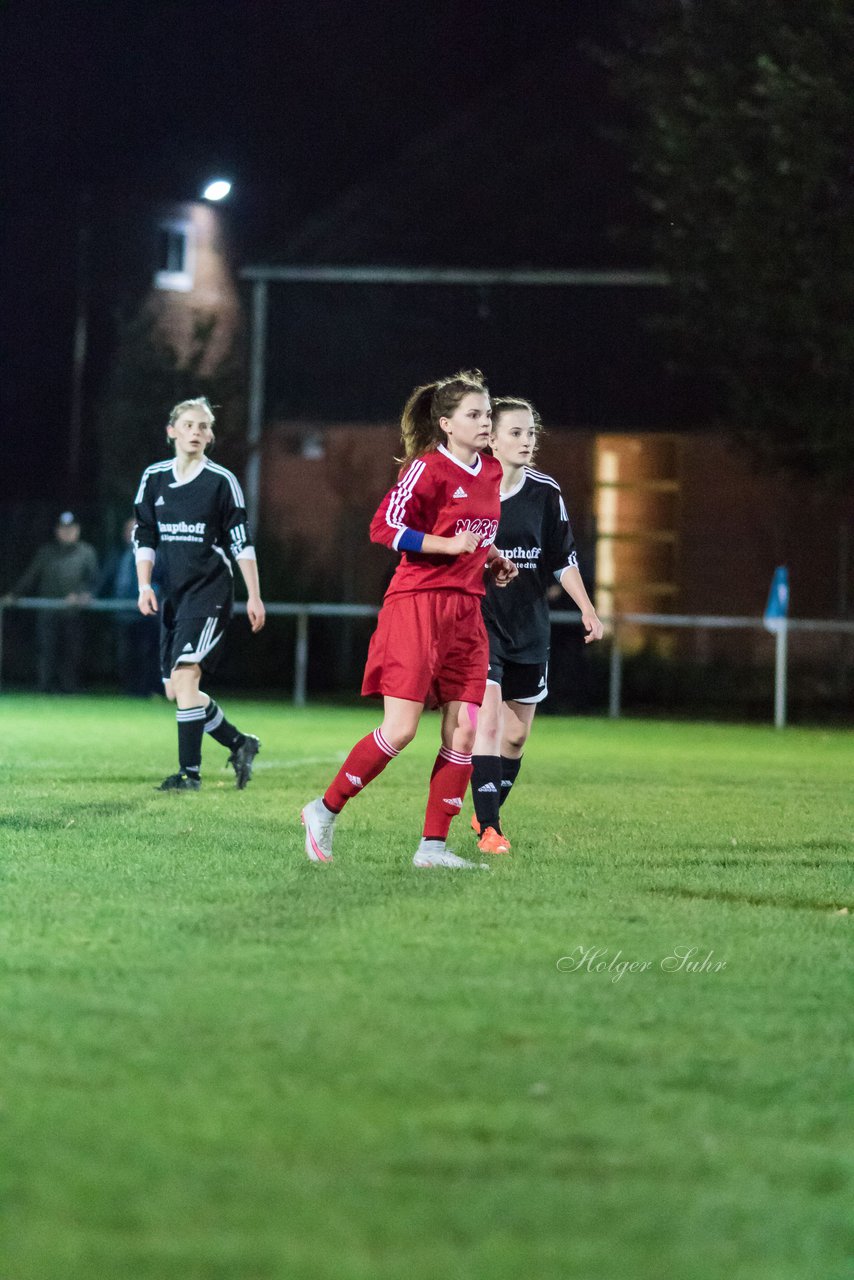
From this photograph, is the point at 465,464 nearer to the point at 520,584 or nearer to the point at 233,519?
the point at 520,584

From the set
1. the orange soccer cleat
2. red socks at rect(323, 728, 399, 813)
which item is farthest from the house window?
red socks at rect(323, 728, 399, 813)

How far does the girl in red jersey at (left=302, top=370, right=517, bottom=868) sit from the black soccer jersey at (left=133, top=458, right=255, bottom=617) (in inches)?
126

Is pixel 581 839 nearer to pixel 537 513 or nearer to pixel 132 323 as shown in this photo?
pixel 537 513

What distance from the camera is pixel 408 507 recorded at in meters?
6.86

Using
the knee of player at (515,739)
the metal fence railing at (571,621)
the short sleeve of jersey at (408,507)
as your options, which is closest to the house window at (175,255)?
the metal fence railing at (571,621)

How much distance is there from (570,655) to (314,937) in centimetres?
1541

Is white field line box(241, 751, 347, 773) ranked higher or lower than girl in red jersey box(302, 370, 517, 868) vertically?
lower

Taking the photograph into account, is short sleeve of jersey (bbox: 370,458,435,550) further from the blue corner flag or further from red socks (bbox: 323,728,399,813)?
the blue corner flag

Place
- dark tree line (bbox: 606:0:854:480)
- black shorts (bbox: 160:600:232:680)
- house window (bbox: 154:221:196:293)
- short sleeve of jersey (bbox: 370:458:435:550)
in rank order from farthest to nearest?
house window (bbox: 154:221:196:293) < dark tree line (bbox: 606:0:854:480) < black shorts (bbox: 160:600:232:680) < short sleeve of jersey (bbox: 370:458:435:550)

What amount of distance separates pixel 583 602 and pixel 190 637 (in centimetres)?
279

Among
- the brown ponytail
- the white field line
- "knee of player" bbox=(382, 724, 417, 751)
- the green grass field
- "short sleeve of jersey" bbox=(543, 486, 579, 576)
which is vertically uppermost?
the brown ponytail

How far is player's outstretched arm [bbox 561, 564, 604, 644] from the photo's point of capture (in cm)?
792

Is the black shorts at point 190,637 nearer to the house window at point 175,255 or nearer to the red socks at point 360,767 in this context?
the red socks at point 360,767

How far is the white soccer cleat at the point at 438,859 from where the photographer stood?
6996 mm
